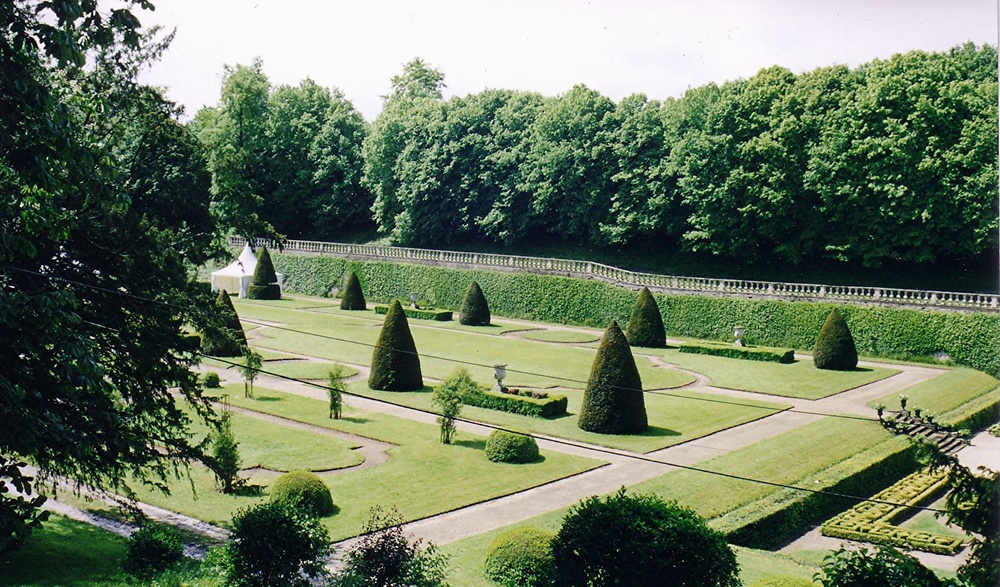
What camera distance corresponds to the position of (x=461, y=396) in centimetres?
2512

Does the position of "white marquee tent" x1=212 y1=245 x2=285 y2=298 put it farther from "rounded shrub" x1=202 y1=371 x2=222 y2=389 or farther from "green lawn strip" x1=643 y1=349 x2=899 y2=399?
"green lawn strip" x1=643 y1=349 x2=899 y2=399

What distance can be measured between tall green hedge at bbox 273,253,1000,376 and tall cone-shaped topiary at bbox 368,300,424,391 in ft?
60.7

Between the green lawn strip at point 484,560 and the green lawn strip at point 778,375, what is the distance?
16509mm

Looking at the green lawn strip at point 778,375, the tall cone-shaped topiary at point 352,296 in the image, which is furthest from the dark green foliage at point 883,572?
the tall cone-shaped topiary at point 352,296

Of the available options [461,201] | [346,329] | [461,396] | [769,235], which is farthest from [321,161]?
[461,396]

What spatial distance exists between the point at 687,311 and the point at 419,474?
26.8 meters

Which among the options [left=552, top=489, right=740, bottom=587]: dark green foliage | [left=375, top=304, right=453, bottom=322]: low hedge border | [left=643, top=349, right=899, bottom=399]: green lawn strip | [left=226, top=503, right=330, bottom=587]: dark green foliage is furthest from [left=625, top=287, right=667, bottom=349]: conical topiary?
[left=226, top=503, right=330, bottom=587]: dark green foliage

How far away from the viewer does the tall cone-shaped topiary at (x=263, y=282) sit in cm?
5616

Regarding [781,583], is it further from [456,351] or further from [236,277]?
[236,277]

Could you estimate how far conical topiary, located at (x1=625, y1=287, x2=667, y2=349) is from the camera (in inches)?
1672

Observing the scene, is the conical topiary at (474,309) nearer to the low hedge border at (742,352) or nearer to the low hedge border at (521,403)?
the low hedge border at (742,352)

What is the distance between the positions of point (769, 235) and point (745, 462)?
28651mm

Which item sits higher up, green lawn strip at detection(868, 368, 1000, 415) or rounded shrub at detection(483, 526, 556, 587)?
green lawn strip at detection(868, 368, 1000, 415)

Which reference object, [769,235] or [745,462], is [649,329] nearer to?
[769,235]
